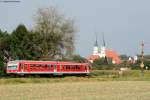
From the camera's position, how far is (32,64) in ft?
213

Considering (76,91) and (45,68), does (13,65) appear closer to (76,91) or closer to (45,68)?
(45,68)

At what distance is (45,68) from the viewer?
66.3 m

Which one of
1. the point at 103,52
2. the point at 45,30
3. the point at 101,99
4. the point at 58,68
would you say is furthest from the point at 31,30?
the point at 103,52

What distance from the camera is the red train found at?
64.6m

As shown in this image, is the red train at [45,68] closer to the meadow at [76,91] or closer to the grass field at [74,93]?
the meadow at [76,91]

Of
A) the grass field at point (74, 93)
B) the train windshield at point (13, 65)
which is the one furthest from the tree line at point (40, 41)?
the grass field at point (74, 93)

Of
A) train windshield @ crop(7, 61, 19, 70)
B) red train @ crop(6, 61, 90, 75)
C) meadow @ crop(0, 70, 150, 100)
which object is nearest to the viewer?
meadow @ crop(0, 70, 150, 100)

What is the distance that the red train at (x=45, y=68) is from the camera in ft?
212

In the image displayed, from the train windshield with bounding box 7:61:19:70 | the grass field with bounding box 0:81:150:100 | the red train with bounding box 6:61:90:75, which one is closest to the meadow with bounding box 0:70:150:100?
the grass field with bounding box 0:81:150:100

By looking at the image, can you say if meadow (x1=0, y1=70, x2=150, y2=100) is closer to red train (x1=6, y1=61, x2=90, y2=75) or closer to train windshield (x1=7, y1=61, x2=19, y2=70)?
red train (x1=6, y1=61, x2=90, y2=75)

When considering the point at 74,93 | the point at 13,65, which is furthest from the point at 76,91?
the point at 13,65

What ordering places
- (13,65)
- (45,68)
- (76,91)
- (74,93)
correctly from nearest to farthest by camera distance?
(74,93)
(76,91)
(13,65)
(45,68)

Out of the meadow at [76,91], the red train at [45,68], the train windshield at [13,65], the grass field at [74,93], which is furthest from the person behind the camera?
the train windshield at [13,65]

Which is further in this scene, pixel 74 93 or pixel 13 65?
pixel 13 65
